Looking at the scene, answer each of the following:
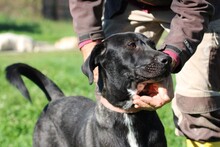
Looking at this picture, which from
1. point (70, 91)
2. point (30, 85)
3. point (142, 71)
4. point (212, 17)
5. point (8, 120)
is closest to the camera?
point (142, 71)

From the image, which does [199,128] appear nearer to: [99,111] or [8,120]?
[99,111]

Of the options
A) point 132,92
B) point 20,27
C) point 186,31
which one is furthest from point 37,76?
point 20,27

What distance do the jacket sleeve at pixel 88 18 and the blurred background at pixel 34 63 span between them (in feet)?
5.77

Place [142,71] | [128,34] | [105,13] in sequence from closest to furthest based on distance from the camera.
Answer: [142,71] < [128,34] < [105,13]

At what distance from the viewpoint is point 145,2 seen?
5305mm

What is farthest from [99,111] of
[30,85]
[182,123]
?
→ [30,85]

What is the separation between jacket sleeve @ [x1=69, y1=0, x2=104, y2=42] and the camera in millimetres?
5180

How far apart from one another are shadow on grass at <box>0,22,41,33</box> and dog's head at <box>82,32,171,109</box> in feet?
92.7

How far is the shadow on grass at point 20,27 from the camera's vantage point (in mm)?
33438

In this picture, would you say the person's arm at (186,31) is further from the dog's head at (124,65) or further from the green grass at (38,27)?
the green grass at (38,27)

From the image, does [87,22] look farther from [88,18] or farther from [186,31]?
[186,31]

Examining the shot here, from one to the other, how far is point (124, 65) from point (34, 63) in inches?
431

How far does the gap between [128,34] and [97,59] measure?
0.30 meters


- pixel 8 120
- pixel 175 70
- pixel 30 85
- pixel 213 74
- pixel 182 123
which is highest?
pixel 175 70
